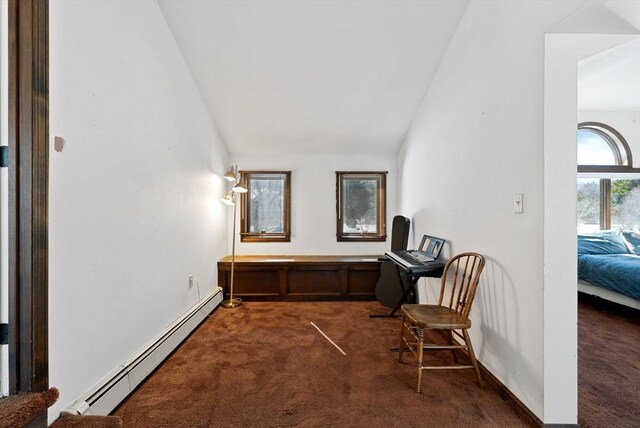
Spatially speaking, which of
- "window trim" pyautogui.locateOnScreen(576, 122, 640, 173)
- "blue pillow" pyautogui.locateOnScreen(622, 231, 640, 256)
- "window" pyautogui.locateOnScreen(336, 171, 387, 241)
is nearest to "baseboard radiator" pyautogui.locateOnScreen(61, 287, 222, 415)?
"window" pyautogui.locateOnScreen(336, 171, 387, 241)

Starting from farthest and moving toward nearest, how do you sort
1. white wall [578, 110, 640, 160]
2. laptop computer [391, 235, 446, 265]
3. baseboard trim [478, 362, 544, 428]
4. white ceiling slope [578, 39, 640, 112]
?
white wall [578, 110, 640, 160]
white ceiling slope [578, 39, 640, 112]
laptop computer [391, 235, 446, 265]
baseboard trim [478, 362, 544, 428]

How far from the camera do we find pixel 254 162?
391 centimetres

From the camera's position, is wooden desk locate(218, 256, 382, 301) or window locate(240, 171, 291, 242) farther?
window locate(240, 171, 291, 242)

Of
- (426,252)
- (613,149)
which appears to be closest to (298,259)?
(426,252)

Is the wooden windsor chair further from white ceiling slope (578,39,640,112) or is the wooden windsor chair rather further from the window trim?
the window trim

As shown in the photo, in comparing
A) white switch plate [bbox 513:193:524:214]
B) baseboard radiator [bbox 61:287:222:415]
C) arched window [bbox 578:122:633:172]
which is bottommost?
baseboard radiator [bbox 61:287:222:415]

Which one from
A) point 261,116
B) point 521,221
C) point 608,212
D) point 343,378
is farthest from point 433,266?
point 608,212

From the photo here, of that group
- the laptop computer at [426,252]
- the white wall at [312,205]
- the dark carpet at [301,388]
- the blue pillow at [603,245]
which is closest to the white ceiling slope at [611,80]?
the blue pillow at [603,245]

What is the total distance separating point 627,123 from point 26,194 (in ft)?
22.3

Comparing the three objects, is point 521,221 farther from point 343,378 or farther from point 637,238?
point 637,238

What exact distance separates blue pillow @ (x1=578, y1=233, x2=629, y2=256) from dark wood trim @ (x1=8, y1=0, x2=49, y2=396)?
17.2 ft

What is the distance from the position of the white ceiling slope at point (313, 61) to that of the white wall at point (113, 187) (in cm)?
37

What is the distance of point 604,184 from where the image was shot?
412 centimetres

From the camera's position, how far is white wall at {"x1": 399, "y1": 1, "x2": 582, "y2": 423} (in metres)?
1.42
